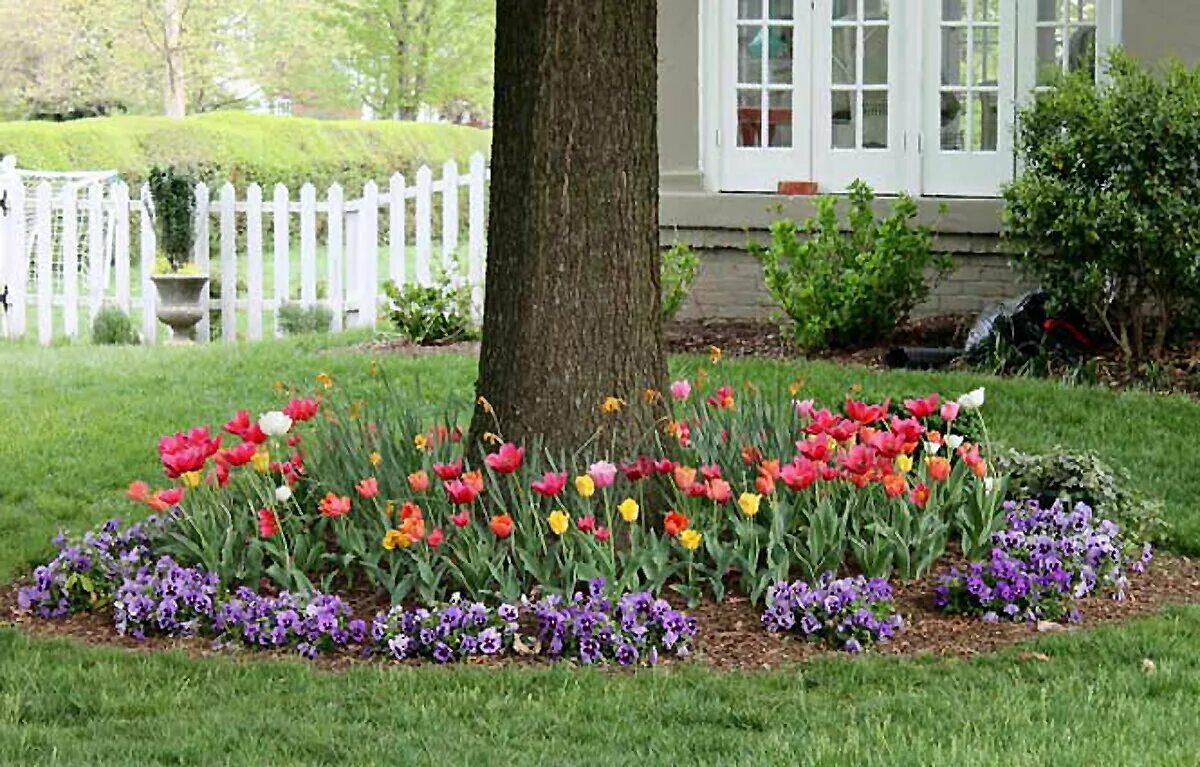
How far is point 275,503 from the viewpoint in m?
5.96

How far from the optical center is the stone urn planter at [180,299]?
1452cm

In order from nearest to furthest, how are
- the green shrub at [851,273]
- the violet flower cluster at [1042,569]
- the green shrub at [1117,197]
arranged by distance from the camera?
the violet flower cluster at [1042,569]
the green shrub at [1117,197]
the green shrub at [851,273]

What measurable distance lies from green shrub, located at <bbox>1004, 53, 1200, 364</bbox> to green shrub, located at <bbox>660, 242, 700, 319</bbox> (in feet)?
6.77

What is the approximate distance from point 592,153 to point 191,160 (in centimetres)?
1744

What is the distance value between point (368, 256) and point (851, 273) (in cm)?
485

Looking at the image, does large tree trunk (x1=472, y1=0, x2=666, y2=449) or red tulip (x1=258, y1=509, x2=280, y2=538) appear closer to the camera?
red tulip (x1=258, y1=509, x2=280, y2=538)

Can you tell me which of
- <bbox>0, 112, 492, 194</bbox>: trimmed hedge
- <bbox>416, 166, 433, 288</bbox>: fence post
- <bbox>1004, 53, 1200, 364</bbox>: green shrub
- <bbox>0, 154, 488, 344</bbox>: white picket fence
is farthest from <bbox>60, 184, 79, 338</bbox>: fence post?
<bbox>1004, 53, 1200, 364</bbox>: green shrub

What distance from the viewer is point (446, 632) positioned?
516 cm

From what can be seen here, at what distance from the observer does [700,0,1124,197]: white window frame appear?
456 inches

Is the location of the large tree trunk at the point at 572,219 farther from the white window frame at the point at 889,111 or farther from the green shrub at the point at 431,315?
the white window frame at the point at 889,111

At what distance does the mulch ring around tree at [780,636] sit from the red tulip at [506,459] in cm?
57

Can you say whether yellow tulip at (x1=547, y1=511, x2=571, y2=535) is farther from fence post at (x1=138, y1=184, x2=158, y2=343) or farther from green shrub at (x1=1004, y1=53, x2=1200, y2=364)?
fence post at (x1=138, y1=184, x2=158, y2=343)

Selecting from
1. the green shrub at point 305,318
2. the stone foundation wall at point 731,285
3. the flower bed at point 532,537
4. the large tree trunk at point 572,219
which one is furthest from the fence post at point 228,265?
the large tree trunk at point 572,219

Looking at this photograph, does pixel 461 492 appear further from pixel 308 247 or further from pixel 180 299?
pixel 180 299
